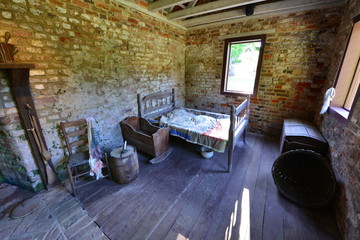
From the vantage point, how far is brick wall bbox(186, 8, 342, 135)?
2.80 m

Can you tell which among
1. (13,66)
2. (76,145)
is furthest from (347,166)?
(13,66)

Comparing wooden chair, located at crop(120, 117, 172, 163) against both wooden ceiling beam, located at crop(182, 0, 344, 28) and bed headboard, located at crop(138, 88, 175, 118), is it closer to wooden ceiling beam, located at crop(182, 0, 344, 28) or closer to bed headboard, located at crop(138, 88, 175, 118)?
bed headboard, located at crop(138, 88, 175, 118)

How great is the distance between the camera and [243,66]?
12.2 ft

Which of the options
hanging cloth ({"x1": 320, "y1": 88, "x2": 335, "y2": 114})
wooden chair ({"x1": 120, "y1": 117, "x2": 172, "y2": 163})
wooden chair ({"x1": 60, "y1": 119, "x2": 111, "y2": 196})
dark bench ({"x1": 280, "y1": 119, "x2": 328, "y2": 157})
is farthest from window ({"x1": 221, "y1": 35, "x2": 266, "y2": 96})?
wooden chair ({"x1": 60, "y1": 119, "x2": 111, "y2": 196})

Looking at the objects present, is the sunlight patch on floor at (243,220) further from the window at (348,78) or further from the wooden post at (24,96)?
the wooden post at (24,96)

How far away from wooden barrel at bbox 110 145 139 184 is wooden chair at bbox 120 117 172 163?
0.43m

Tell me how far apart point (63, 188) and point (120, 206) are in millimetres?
991

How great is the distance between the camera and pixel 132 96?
3.12 metres

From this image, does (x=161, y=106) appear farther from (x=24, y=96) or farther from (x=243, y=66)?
(x=24, y=96)

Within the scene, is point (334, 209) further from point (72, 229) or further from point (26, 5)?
point (26, 5)

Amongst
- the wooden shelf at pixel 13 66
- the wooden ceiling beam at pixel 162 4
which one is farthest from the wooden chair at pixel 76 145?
the wooden ceiling beam at pixel 162 4

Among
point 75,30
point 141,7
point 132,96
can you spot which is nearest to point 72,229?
point 132,96

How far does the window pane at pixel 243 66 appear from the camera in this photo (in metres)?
3.54

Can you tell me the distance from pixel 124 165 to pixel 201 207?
3.95ft
